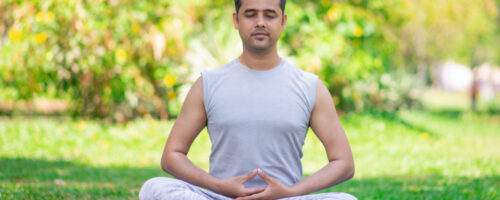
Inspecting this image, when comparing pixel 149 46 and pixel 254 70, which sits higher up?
pixel 254 70

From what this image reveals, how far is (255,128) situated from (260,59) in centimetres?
37

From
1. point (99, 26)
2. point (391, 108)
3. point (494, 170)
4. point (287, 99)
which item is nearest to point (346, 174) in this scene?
point (287, 99)

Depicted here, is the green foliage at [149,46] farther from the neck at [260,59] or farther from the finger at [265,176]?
the finger at [265,176]

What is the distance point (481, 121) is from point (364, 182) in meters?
10.7

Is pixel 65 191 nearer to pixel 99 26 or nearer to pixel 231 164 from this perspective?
pixel 231 164

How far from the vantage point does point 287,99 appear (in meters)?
2.99

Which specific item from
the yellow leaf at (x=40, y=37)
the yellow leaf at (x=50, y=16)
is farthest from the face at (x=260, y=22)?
the yellow leaf at (x=40, y=37)

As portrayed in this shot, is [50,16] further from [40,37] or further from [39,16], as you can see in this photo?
[40,37]

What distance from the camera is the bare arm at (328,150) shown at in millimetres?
2936

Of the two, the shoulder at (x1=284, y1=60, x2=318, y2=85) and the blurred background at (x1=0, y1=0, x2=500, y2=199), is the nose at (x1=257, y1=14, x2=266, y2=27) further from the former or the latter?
the blurred background at (x1=0, y1=0, x2=500, y2=199)

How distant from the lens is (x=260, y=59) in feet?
10.1

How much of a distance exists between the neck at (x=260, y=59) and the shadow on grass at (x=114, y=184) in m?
1.91

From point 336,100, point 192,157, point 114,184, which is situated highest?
point 114,184

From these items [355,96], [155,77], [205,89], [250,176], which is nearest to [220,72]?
[205,89]
